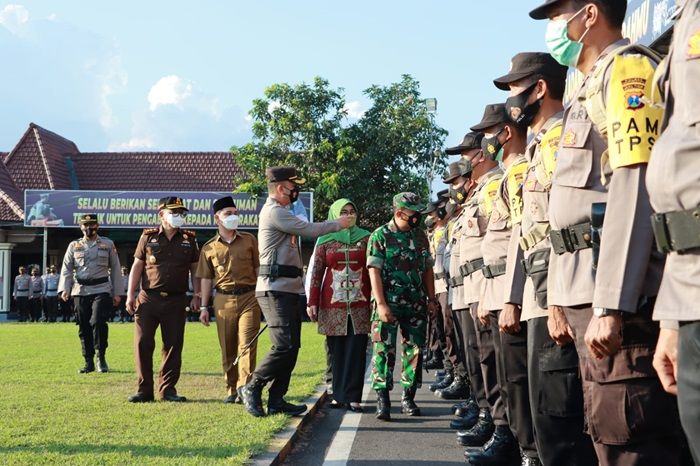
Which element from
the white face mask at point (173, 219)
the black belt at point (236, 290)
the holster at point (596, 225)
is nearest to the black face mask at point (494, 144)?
the holster at point (596, 225)

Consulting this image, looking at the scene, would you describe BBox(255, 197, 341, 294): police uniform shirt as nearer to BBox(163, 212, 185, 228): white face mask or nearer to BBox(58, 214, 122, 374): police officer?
BBox(163, 212, 185, 228): white face mask

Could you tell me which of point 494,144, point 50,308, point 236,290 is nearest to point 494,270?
point 494,144

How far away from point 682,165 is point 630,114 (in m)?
0.69

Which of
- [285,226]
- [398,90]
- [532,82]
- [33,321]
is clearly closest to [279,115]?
[398,90]

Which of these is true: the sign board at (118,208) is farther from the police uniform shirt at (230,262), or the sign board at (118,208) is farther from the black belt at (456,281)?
the black belt at (456,281)

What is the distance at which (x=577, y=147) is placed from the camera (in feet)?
12.2

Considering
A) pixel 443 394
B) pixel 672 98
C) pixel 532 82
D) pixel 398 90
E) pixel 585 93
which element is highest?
pixel 398 90

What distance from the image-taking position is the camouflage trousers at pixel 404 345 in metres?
8.69

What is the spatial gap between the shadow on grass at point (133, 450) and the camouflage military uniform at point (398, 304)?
265cm

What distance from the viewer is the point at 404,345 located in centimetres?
880

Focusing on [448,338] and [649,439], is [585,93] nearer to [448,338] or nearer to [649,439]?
[649,439]

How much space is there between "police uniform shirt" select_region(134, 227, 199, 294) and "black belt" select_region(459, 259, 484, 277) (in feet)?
12.2

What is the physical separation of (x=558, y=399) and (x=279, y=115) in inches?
1193

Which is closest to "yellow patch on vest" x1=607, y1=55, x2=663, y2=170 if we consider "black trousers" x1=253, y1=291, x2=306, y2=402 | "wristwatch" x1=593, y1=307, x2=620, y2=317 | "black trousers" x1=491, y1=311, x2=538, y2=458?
"wristwatch" x1=593, y1=307, x2=620, y2=317
